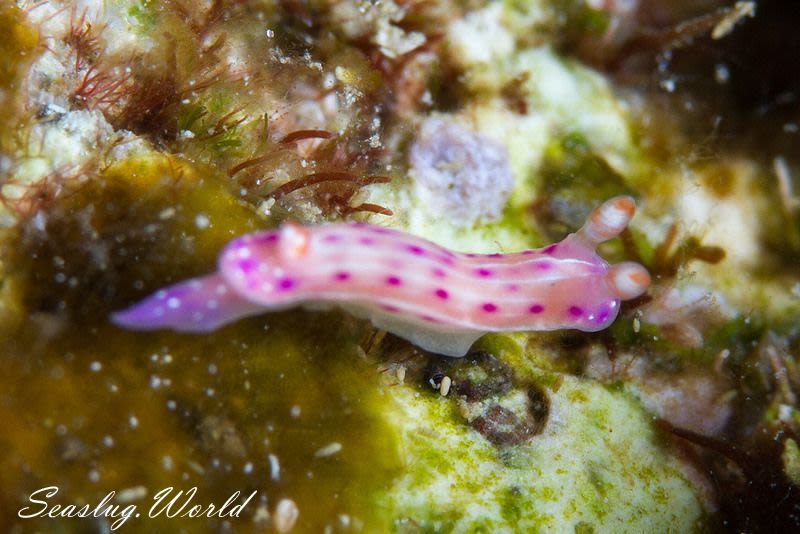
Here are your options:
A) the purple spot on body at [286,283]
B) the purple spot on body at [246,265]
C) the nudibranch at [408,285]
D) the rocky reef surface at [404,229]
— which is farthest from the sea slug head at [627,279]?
the purple spot on body at [246,265]

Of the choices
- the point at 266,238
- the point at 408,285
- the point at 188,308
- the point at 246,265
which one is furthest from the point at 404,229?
the point at 188,308

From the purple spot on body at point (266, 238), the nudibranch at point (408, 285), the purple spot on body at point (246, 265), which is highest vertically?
the purple spot on body at point (266, 238)

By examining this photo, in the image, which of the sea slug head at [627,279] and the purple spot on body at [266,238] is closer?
the purple spot on body at [266,238]

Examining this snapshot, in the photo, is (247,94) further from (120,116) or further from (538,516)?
(538,516)

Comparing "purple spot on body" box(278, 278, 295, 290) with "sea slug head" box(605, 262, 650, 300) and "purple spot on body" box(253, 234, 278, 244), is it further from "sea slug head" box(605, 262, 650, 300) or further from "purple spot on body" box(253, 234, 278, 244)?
"sea slug head" box(605, 262, 650, 300)

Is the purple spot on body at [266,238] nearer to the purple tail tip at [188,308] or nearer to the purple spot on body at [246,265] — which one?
the purple spot on body at [246,265]

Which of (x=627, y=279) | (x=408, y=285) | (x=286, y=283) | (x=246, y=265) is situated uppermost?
(x=246, y=265)

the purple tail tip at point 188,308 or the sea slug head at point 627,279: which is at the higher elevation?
the purple tail tip at point 188,308

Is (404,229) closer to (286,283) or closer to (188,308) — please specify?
(286,283)

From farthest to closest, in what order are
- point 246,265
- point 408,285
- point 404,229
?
1. point 404,229
2. point 408,285
3. point 246,265
